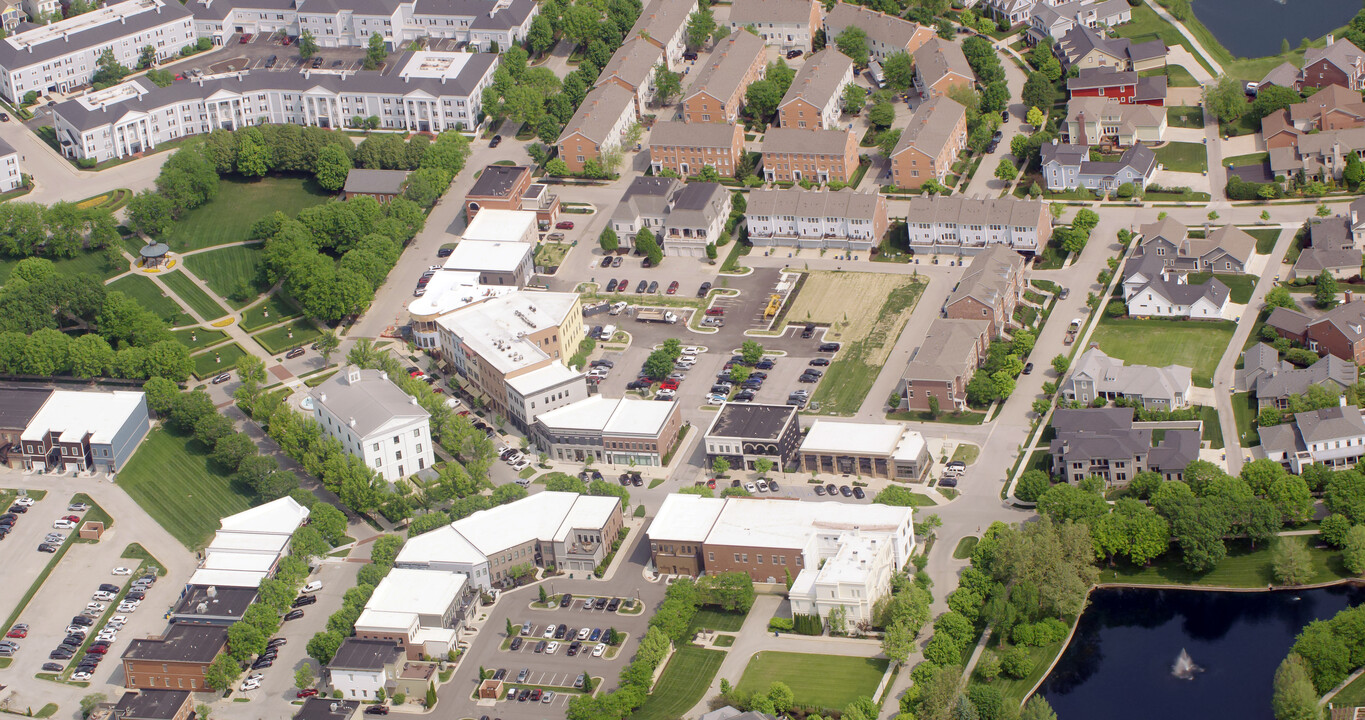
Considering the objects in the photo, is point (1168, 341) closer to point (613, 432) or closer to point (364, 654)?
point (613, 432)

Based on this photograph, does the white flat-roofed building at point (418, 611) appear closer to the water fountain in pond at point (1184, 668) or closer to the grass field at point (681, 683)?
the grass field at point (681, 683)

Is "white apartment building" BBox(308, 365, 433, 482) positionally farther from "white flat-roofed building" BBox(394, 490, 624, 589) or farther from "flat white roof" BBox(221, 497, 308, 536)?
"white flat-roofed building" BBox(394, 490, 624, 589)

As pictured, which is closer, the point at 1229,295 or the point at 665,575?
the point at 665,575

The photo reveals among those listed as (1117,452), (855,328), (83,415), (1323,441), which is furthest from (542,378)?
(1323,441)

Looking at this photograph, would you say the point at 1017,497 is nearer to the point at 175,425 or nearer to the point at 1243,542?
the point at 1243,542

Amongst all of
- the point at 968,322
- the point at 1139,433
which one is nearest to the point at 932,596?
the point at 1139,433
